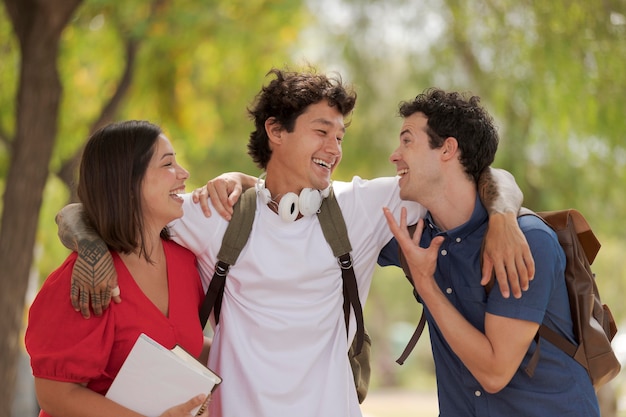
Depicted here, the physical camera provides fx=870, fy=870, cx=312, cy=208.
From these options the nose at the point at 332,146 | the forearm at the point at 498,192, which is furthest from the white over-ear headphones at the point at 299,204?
the forearm at the point at 498,192

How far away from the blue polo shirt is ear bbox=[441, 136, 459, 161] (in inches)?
8.2

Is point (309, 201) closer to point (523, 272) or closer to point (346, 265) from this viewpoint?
point (346, 265)

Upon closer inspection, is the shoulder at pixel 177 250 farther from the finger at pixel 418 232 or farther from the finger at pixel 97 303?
the finger at pixel 418 232

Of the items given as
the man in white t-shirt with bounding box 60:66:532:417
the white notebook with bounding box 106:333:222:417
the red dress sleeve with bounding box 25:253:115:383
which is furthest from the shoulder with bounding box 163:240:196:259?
the white notebook with bounding box 106:333:222:417

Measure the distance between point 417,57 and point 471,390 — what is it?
8320mm

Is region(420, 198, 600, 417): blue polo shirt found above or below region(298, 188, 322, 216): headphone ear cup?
below

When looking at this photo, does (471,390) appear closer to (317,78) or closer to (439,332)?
(439,332)

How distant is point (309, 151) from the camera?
372 cm

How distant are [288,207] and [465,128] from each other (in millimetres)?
775

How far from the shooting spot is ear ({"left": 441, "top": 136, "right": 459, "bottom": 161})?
345 centimetres

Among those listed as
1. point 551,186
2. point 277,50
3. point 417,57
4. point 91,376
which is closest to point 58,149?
point 277,50

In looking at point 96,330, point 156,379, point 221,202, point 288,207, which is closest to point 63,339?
point 96,330

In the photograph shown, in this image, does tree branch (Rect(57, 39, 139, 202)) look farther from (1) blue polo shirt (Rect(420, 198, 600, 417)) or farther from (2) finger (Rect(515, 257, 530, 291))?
(2) finger (Rect(515, 257, 530, 291))

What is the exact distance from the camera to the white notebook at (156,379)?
8.95 feet
